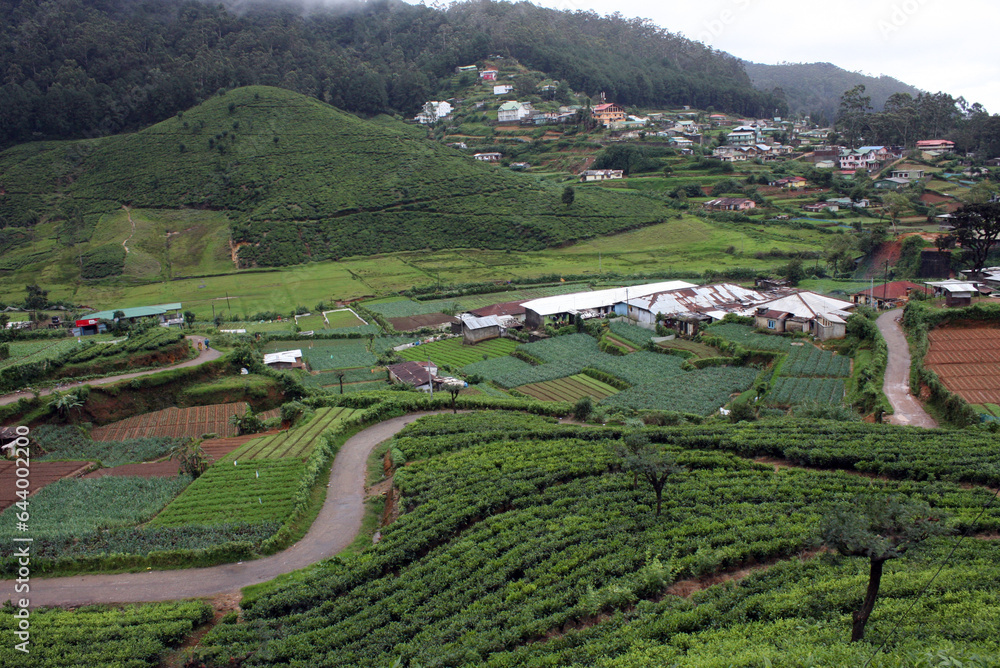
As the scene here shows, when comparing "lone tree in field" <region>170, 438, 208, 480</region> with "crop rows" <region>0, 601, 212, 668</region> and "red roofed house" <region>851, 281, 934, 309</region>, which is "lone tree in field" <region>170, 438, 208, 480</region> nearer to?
"crop rows" <region>0, 601, 212, 668</region>

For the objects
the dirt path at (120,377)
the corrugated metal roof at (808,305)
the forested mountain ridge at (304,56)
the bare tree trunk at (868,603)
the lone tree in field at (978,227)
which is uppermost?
the forested mountain ridge at (304,56)

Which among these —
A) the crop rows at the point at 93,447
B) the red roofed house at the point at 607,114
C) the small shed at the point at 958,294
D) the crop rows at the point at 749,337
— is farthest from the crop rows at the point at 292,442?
the red roofed house at the point at 607,114

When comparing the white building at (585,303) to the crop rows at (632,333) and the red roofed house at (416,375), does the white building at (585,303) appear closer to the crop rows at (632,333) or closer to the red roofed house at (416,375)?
the crop rows at (632,333)

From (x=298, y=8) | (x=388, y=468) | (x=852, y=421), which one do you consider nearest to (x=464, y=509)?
(x=388, y=468)

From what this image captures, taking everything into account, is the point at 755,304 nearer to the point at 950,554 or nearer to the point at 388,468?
the point at 388,468

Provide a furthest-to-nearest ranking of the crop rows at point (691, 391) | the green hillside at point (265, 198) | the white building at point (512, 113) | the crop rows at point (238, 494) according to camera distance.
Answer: the white building at point (512, 113), the green hillside at point (265, 198), the crop rows at point (691, 391), the crop rows at point (238, 494)

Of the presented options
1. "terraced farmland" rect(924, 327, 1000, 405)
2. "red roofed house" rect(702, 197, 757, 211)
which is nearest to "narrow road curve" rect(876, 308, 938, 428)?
"terraced farmland" rect(924, 327, 1000, 405)

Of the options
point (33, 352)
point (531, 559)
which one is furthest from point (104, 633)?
point (33, 352)

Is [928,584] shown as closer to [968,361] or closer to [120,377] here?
[968,361]
